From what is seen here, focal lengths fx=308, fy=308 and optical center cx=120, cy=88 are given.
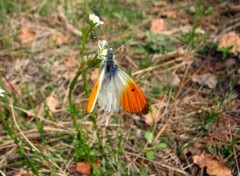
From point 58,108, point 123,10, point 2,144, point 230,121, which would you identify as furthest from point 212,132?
point 123,10

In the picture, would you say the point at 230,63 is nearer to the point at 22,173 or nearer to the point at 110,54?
the point at 110,54

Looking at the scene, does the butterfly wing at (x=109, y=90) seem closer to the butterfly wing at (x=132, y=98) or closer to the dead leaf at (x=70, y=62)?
the butterfly wing at (x=132, y=98)

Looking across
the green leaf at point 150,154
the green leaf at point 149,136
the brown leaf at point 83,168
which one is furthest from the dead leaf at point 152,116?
the brown leaf at point 83,168

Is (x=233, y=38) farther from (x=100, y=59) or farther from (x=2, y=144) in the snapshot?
(x=2, y=144)

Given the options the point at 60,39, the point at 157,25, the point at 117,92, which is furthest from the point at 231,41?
the point at 60,39

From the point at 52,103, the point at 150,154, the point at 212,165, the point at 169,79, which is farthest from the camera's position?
the point at 169,79

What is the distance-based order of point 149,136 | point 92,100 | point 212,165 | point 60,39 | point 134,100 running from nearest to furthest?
point 92,100 → point 134,100 → point 212,165 → point 149,136 → point 60,39

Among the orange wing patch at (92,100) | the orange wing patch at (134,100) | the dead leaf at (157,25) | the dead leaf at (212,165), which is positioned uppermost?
the dead leaf at (157,25)
